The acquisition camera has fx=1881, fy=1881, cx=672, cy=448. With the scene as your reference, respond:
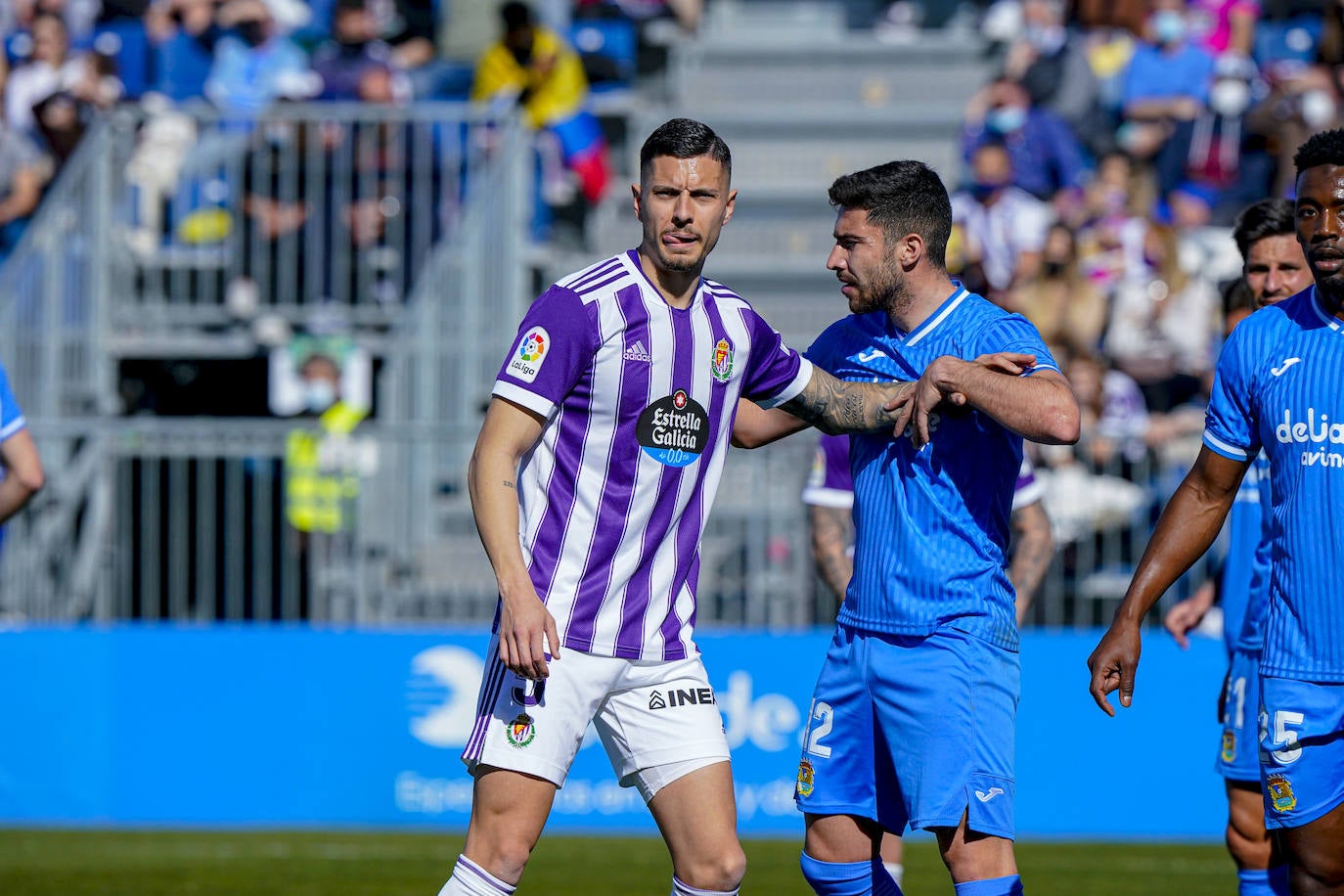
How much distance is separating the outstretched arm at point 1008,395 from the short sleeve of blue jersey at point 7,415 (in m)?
3.77

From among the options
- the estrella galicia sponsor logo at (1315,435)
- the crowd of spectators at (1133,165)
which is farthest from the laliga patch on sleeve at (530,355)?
the crowd of spectators at (1133,165)

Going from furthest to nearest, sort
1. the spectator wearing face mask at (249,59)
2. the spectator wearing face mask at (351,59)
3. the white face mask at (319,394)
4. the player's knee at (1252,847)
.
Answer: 1. the spectator wearing face mask at (249,59)
2. the spectator wearing face mask at (351,59)
3. the white face mask at (319,394)
4. the player's knee at (1252,847)

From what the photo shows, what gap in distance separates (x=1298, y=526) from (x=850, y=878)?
157 cm

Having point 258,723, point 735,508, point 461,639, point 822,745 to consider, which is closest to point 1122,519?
point 735,508

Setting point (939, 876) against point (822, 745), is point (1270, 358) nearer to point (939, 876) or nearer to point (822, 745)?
point (822, 745)

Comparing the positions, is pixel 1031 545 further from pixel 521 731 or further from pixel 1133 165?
pixel 1133 165

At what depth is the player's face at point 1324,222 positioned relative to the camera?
4.64 m

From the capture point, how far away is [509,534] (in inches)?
194

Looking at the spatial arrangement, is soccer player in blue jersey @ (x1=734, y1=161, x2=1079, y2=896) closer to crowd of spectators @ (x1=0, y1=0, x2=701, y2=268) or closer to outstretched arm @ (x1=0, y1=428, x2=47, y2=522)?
outstretched arm @ (x1=0, y1=428, x2=47, y2=522)

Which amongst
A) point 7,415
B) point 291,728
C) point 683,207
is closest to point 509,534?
point 683,207

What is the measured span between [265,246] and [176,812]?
424 cm

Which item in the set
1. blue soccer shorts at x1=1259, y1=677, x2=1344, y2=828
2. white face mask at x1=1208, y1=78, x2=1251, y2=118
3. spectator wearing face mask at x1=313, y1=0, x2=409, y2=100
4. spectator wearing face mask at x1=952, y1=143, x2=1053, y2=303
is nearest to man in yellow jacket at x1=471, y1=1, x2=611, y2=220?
spectator wearing face mask at x1=313, y1=0, x2=409, y2=100

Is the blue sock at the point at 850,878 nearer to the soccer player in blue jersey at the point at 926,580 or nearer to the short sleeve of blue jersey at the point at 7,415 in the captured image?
the soccer player in blue jersey at the point at 926,580

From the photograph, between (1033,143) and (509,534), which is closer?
(509,534)
